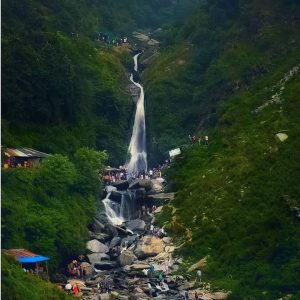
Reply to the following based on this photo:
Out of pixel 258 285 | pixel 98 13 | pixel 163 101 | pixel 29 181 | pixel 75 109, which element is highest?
pixel 98 13

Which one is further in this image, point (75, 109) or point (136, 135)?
point (136, 135)

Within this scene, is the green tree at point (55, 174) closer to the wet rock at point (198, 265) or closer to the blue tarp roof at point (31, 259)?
the blue tarp roof at point (31, 259)

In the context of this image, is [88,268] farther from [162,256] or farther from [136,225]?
[136,225]

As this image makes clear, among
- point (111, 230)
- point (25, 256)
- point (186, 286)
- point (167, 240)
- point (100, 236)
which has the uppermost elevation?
point (111, 230)

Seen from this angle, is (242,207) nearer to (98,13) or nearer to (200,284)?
(200,284)

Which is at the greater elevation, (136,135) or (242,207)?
(136,135)

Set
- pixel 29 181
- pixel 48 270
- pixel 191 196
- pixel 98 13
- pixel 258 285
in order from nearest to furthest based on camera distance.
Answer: pixel 258 285 → pixel 48 270 → pixel 29 181 → pixel 191 196 → pixel 98 13

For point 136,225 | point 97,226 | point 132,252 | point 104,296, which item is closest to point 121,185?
point 136,225

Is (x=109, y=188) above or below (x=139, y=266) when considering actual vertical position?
above

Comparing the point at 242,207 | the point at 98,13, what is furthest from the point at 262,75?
the point at 98,13
